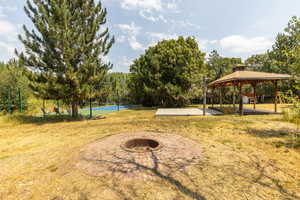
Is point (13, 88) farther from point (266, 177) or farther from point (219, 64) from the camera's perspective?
point (219, 64)

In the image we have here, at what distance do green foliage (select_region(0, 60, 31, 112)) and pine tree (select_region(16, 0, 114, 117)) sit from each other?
172 inches

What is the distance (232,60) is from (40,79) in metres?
31.9

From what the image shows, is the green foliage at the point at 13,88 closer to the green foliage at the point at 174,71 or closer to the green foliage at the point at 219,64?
the green foliage at the point at 174,71

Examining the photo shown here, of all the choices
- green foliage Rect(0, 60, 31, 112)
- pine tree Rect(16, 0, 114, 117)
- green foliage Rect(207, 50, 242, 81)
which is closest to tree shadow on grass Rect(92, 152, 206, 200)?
pine tree Rect(16, 0, 114, 117)

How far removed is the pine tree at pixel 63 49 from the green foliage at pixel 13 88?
4371mm

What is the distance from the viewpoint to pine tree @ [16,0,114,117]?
28.1 ft

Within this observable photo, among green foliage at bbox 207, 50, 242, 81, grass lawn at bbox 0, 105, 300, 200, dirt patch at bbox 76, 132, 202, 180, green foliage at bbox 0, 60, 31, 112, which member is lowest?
grass lawn at bbox 0, 105, 300, 200

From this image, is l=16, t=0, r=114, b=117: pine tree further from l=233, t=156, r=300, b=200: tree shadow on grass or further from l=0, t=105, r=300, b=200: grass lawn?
l=233, t=156, r=300, b=200: tree shadow on grass

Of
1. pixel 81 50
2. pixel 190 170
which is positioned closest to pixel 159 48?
pixel 81 50

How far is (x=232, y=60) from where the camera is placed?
90.9 ft

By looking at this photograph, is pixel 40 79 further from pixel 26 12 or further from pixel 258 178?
pixel 258 178

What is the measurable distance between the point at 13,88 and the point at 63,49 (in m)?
8.77

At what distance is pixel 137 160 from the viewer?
3.05m

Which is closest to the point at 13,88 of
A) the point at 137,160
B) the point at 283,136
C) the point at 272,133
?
the point at 137,160
